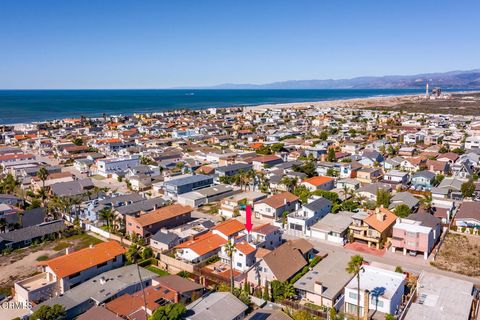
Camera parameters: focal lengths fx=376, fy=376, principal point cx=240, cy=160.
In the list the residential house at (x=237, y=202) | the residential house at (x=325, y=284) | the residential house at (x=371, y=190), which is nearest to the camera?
the residential house at (x=325, y=284)

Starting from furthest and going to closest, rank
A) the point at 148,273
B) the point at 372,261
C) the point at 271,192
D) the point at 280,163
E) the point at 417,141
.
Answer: the point at 417,141
the point at 280,163
the point at 271,192
the point at 372,261
the point at 148,273

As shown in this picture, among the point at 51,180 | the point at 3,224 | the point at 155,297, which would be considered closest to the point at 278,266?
the point at 155,297

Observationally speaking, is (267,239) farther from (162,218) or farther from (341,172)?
(341,172)

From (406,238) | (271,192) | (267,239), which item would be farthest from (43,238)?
(406,238)

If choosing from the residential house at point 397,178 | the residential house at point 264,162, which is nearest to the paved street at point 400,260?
the residential house at point 397,178

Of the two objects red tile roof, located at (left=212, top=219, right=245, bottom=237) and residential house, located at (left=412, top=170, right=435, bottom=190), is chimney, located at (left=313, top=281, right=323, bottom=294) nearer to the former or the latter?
red tile roof, located at (left=212, top=219, right=245, bottom=237)

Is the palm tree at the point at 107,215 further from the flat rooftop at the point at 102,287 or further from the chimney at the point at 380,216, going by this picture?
the chimney at the point at 380,216

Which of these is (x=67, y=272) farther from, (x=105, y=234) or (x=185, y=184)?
(x=185, y=184)
